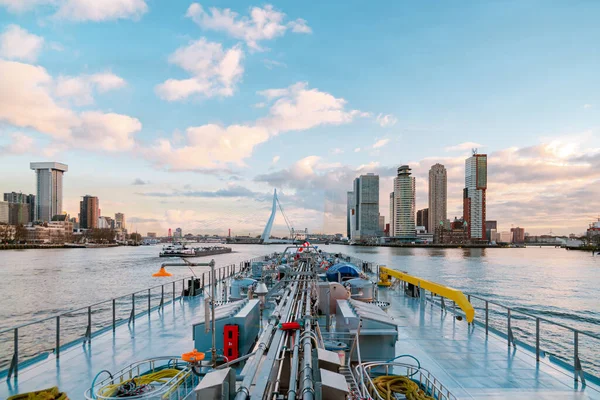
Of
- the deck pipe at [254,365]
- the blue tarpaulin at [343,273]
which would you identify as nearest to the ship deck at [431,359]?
the deck pipe at [254,365]

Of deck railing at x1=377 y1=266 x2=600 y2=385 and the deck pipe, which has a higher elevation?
the deck pipe

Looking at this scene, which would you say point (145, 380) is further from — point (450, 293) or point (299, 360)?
point (450, 293)

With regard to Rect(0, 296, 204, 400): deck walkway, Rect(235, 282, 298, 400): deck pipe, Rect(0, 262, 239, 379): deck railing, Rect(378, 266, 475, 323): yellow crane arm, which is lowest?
Rect(0, 262, 239, 379): deck railing

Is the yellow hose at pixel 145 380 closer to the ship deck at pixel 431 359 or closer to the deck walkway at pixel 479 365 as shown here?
the ship deck at pixel 431 359

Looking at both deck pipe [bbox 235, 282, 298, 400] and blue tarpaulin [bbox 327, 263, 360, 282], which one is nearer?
deck pipe [bbox 235, 282, 298, 400]

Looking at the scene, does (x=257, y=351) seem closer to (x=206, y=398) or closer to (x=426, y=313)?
(x=206, y=398)

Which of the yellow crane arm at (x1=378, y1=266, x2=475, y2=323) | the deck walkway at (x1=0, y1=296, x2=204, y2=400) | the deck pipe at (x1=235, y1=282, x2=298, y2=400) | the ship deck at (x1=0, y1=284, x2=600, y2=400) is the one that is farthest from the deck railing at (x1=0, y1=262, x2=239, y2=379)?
the yellow crane arm at (x1=378, y1=266, x2=475, y2=323)

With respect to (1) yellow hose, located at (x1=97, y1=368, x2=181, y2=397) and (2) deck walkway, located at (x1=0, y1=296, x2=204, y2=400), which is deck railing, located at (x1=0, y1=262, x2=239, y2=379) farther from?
(1) yellow hose, located at (x1=97, y1=368, x2=181, y2=397)
